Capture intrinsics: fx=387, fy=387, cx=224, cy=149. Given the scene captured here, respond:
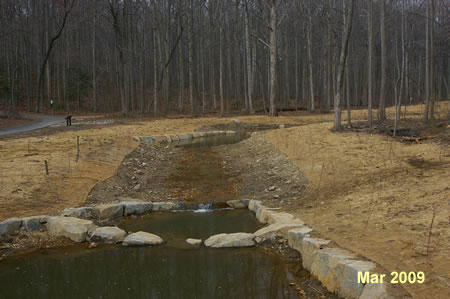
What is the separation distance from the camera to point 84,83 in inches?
1775

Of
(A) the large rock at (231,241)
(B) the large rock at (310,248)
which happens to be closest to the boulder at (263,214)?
(A) the large rock at (231,241)

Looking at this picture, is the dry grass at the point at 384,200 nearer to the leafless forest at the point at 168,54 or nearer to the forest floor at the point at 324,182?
the forest floor at the point at 324,182

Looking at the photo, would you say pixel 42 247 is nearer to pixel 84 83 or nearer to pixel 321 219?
pixel 321 219

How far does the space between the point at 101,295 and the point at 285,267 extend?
2762 mm

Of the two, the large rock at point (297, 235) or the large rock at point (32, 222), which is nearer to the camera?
the large rock at point (297, 235)

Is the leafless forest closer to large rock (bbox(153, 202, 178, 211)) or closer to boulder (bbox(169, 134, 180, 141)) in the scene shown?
boulder (bbox(169, 134, 180, 141))

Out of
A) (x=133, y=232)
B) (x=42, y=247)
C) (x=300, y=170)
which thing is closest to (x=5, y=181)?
(x=42, y=247)

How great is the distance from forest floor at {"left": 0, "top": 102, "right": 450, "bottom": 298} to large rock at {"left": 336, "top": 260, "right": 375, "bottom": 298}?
0.28 m

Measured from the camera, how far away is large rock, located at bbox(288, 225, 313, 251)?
641 cm

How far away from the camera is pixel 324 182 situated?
9.73 m

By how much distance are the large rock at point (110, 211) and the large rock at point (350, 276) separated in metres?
5.42

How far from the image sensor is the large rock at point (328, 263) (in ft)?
16.6

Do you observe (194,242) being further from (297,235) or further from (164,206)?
(164,206)

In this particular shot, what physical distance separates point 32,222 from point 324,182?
6.64 metres
